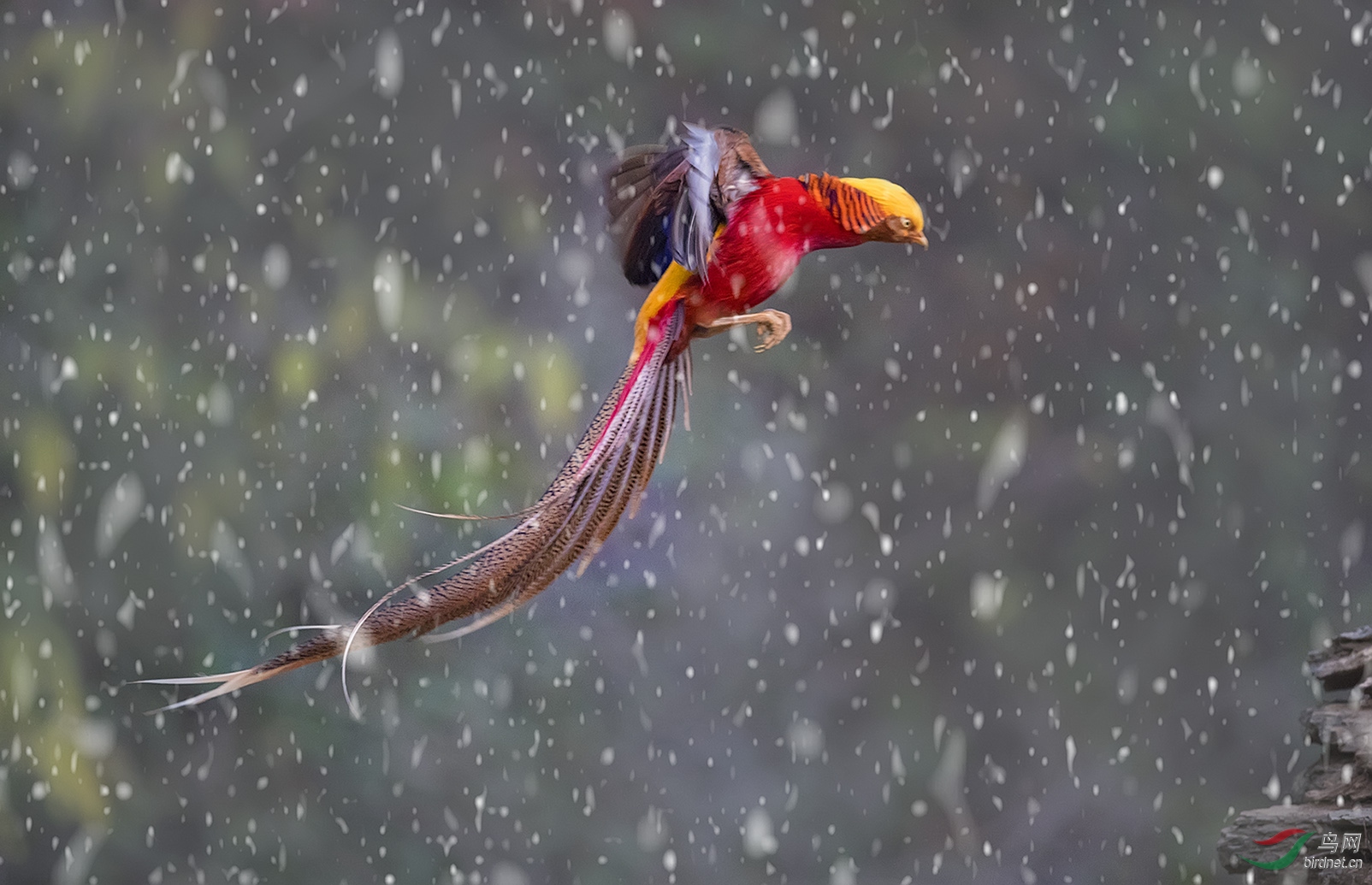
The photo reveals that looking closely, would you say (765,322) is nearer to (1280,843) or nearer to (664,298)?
(664,298)

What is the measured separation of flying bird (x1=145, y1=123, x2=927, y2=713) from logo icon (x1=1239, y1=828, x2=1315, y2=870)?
2.70ft

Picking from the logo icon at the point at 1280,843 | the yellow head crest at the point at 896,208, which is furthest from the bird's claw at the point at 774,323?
the logo icon at the point at 1280,843

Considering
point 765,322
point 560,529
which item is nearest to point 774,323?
point 765,322

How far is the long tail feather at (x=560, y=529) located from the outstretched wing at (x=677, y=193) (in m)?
0.09

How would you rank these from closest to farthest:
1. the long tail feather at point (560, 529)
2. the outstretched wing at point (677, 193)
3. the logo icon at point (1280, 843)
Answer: the long tail feather at point (560, 529), the outstretched wing at point (677, 193), the logo icon at point (1280, 843)

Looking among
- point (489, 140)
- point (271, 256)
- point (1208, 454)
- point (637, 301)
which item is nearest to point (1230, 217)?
point (1208, 454)

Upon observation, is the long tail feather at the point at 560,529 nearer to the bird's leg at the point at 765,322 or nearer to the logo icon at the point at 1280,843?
the bird's leg at the point at 765,322

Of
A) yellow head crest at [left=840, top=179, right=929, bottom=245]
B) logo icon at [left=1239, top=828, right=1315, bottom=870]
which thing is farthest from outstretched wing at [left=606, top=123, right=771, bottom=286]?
logo icon at [left=1239, top=828, right=1315, bottom=870]

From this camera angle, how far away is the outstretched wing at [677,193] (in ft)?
4.37

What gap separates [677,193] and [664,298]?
0.11 m

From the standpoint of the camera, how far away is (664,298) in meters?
1.41

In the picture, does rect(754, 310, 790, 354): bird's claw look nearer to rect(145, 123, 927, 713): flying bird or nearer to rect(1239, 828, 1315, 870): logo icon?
rect(145, 123, 927, 713): flying bird

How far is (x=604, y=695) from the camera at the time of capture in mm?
2951

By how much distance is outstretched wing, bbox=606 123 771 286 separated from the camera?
4.37 feet
